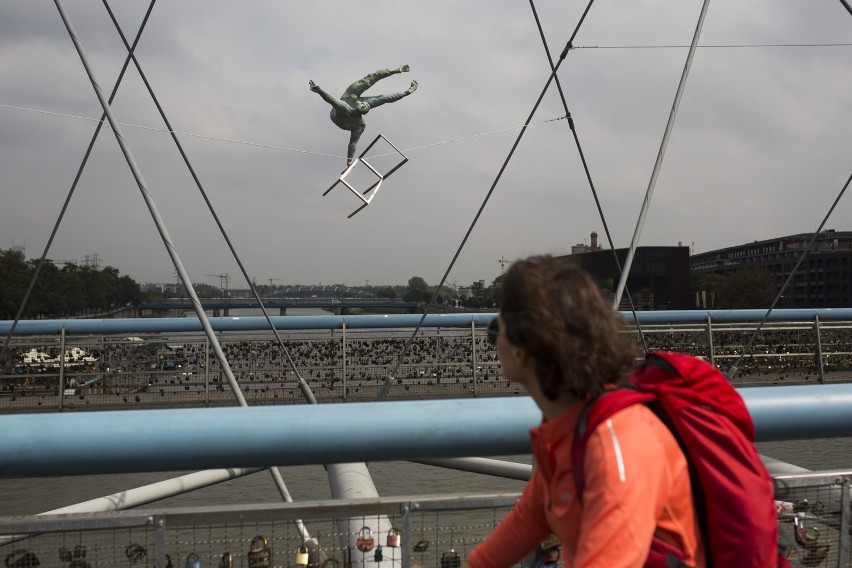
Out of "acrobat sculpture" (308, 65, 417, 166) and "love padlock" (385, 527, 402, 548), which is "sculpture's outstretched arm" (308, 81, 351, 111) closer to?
"acrobat sculpture" (308, 65, 417, 166)

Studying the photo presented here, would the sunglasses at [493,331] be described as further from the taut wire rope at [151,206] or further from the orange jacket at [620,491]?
the taut wire rope at [151,206]

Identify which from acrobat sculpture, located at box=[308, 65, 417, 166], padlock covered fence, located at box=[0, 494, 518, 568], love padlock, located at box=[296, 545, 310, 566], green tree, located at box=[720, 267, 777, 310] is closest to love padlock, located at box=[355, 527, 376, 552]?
padlock covered fence, located at box=[0, 494, 518, 568]

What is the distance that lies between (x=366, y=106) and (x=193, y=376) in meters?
4.65

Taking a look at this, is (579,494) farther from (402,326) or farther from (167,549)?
(402,326)

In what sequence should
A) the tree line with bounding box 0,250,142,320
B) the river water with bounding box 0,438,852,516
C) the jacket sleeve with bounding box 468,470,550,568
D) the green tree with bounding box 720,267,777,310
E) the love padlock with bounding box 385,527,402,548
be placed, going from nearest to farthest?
Answer: the jacket sleeve with bounding box 468,470,550,568 < the love padlock with bounding box 385,527,402,548 < the river water with bounding box 0,438,852,516 < the tree line with bounding box 0,250,142,320 < the green tree with bounding box 720,267,777,310

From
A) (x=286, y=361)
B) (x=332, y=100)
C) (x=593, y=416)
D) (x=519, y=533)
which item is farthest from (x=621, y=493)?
(x=286, y=361)

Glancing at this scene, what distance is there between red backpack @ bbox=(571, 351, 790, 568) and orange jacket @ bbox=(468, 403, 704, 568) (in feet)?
0.07

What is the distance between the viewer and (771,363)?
1034 centimetres

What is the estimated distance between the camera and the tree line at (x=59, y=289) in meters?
38.1

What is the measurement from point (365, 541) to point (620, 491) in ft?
3.70

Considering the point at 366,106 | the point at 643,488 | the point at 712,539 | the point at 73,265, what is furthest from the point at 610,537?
the point at 73,265

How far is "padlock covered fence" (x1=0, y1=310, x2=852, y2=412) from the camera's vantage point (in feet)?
28.0

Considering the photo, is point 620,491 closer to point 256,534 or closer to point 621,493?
point 621,493

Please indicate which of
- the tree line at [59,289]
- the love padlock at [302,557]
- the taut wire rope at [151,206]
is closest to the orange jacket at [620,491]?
the love padlock at [302,557]
